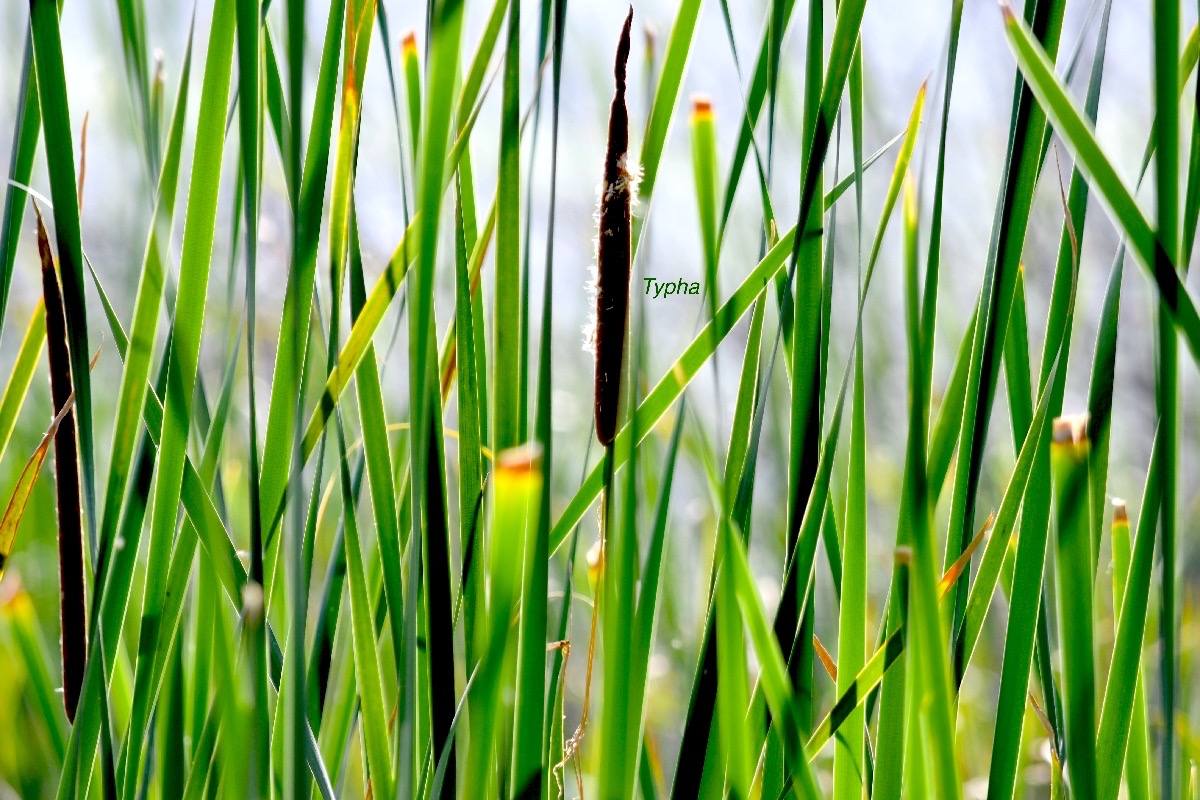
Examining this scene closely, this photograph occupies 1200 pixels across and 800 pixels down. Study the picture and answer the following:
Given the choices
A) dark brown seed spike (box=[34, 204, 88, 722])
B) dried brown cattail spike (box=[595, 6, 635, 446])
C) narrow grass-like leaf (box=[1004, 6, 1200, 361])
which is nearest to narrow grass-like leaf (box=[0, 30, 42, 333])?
dark brown seed spike (box=[34, 204, 88, 722])

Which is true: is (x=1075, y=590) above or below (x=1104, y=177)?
below

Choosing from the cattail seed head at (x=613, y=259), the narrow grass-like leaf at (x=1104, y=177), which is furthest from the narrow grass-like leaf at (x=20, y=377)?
the narrow grass-like leaf at (x=1104, y=177)

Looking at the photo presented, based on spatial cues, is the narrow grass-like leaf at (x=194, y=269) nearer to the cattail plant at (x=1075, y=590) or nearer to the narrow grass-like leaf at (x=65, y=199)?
the narrow grass-like leaf at (x=65, y=199)

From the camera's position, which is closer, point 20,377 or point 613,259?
point 613,259

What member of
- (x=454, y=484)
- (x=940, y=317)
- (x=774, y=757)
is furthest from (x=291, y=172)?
(x=454, y=484)

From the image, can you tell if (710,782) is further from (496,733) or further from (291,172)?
(291,172)

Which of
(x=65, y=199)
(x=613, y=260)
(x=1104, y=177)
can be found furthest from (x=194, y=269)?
(x=1104, y=177)

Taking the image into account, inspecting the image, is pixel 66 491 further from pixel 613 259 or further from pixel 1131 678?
pixel 1131 678
